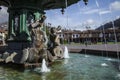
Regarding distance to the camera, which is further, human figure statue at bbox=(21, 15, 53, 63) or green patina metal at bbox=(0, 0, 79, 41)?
green patina metal at bbox=(0, 0, 79, 41)

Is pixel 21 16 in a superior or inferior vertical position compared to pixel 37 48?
superior

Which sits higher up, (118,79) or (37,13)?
(37,13)

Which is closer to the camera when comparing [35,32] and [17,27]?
[35,32]

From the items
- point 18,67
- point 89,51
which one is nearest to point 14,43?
point 18,67

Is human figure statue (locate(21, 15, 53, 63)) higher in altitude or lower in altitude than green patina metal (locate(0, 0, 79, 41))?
lower

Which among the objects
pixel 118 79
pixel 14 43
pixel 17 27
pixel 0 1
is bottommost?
pixel 118 79

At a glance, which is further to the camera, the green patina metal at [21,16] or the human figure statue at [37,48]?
the green patina metal at [21,16]

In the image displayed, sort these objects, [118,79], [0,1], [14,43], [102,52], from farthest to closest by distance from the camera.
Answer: [102,52], [0,1], [14,43], [118,79]

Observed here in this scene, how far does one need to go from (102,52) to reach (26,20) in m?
7.71

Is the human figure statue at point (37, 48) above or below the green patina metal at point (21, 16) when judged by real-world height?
below

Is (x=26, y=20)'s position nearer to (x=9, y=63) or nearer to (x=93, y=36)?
(x=9, y=63)

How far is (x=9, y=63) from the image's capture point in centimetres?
1320

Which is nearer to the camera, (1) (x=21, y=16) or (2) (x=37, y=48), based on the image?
(2) (x=37, y=48)

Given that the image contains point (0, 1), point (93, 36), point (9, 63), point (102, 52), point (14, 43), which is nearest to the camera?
point (9, 63)
